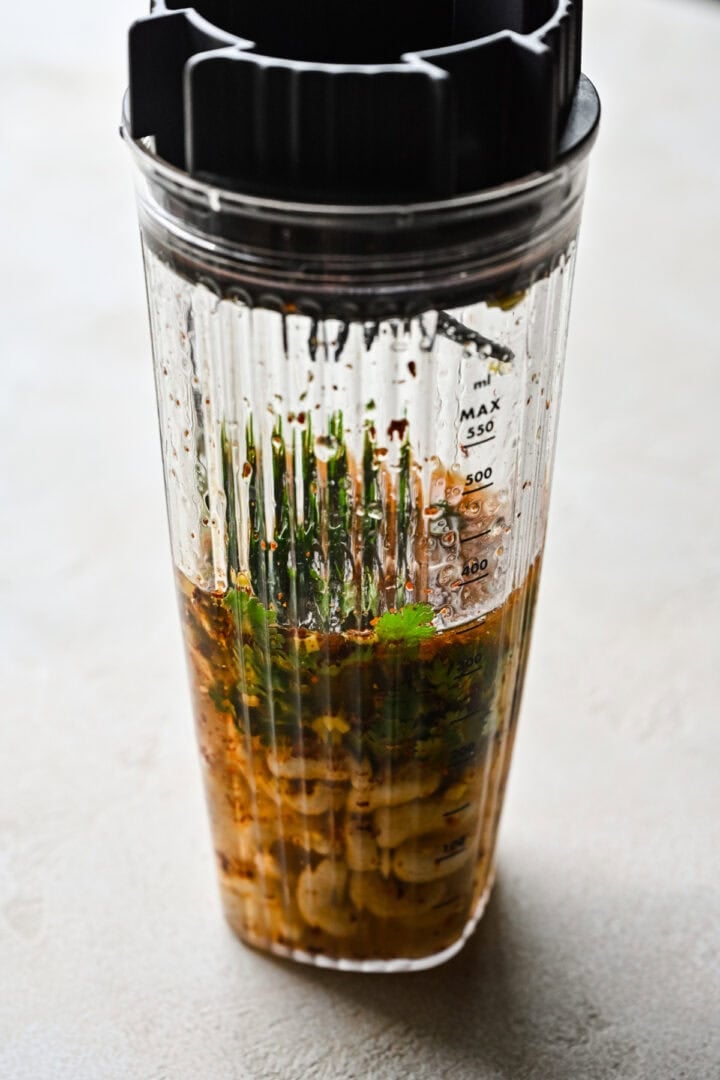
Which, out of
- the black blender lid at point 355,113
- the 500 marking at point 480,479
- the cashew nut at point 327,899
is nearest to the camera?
the black blender lid at point 355,113

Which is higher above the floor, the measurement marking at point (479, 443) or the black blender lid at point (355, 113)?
the black blender lid at point (355, 113)

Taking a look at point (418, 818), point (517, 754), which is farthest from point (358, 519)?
point (517, 754)

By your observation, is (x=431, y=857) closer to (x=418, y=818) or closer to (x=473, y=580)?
(x=418, y=818)

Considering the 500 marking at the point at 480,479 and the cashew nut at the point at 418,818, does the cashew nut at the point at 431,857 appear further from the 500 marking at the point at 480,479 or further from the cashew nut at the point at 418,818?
the 500 marking at the point at 480,479

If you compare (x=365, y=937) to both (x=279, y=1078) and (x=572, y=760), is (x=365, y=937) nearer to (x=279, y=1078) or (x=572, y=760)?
(x=279, y=1078)

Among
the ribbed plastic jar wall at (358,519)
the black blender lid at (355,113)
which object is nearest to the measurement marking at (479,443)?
the ribbed plastic jar wall at (358,519)

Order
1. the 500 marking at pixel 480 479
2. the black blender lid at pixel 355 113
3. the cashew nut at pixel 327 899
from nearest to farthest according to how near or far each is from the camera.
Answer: the black blender lid at pixel 355 113 → the 500 marking at pixel 480 479 → the cashew nut at pixel 327 899

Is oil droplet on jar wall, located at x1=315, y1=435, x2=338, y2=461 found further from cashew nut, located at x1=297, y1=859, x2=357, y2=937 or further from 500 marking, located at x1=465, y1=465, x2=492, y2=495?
cashew nut, located at x1=297, y1=859, x2=357, y2=937

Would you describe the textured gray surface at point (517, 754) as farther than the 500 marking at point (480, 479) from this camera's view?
Yes
